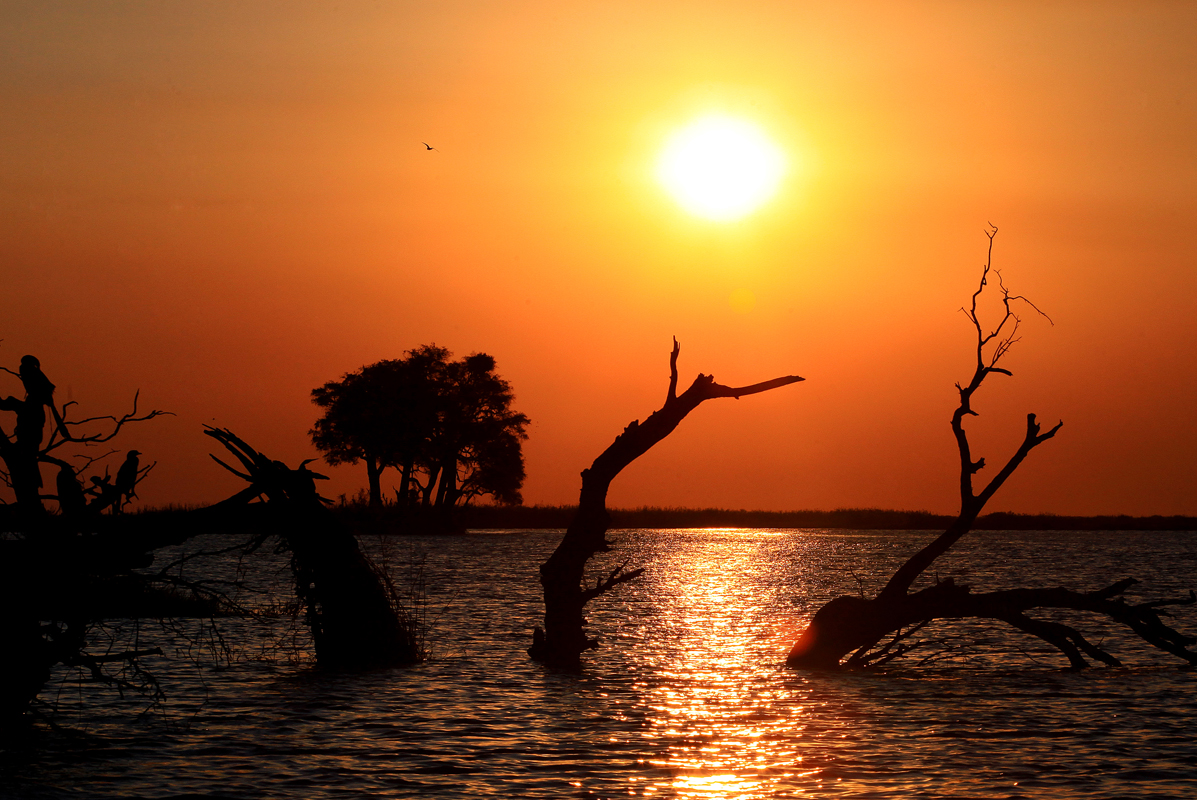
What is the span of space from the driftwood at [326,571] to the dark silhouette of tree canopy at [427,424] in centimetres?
7418

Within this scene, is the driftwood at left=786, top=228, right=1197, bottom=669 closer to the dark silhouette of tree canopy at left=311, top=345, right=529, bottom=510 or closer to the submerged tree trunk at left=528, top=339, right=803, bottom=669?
the submerged tree trunk at left=528, top=339, right=803, bottom=669

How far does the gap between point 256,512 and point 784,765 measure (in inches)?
394

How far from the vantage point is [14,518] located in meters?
16.2

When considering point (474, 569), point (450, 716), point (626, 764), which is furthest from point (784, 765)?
point (474, 569)

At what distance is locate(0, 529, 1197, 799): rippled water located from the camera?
14336 millimetres

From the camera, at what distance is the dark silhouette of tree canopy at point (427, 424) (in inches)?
3848

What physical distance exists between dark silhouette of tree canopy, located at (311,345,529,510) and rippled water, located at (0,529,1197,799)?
66.7 m

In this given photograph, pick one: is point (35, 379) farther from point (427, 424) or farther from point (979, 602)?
point (427, 424)

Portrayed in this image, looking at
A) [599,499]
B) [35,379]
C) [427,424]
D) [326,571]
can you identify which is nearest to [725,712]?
[599,499]

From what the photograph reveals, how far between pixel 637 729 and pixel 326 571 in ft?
22.4

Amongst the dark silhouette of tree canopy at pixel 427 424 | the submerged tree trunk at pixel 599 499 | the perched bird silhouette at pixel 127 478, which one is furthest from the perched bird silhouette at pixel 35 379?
the dark silhouette of tree canopy at pixel 427 424

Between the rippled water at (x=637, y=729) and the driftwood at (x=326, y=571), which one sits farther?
the driftwood at (x=326, y=571)

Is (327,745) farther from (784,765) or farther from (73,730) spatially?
(784,765)

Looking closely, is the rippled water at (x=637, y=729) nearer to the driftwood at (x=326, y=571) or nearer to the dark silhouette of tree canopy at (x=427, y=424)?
the driftwood at (x=326, y=571)
